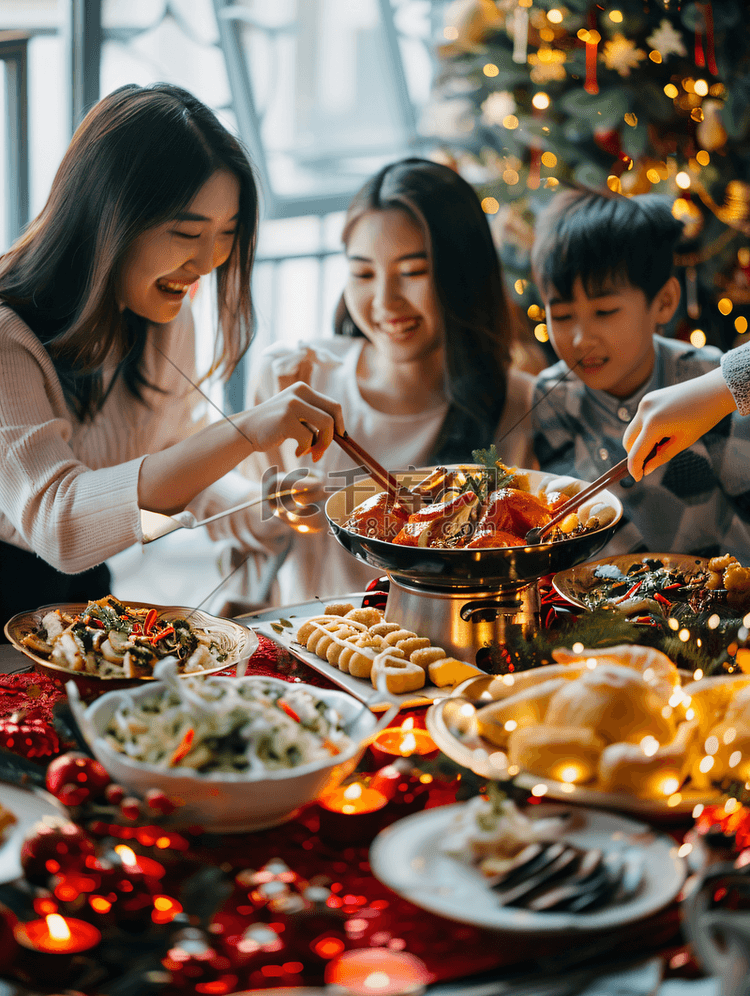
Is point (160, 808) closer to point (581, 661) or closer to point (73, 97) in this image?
point (581, 661)

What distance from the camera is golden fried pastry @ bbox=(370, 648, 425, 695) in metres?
1.08

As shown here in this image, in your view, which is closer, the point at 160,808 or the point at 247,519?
the point at 160,808

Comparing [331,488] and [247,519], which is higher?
[331,488]

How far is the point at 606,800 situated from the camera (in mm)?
769

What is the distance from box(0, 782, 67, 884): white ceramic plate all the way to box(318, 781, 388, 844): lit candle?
0.84ft

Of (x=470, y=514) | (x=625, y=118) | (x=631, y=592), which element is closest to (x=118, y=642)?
(x=470, y=514)

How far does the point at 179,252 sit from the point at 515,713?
1.30 m

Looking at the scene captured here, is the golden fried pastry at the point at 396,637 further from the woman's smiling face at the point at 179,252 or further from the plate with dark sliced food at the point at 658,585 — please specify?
the woman's smiling face at the point at 179,252

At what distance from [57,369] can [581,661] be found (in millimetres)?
1281

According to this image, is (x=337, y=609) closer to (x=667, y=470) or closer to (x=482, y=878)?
(x=482, y=878)

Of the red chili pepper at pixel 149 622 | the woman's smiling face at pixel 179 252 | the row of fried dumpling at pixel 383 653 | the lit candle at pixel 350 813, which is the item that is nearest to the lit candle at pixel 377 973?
the lit candle at pixel 350 813

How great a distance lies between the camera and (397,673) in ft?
3.56

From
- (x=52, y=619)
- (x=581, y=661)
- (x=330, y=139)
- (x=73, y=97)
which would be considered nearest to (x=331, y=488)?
(x=52, y=619)

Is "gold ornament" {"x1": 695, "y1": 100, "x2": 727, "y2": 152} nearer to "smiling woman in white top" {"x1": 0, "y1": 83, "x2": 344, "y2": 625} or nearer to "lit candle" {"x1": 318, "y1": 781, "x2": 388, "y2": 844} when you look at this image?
"smiling woman in white top" {"x1": 0, "y1": 83, "x2": 344, "y2": 625}
